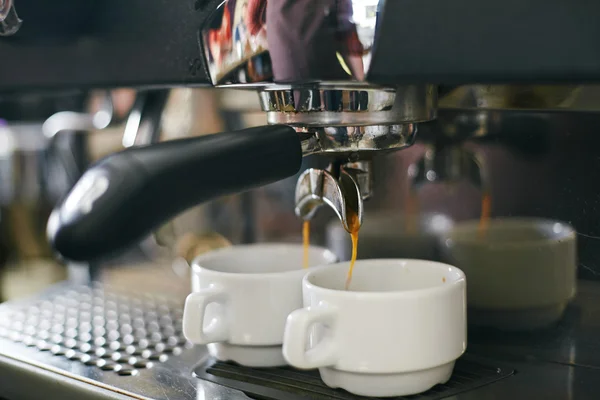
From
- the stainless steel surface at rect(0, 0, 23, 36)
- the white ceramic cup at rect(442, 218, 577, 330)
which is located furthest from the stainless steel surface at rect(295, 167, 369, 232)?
the stainless steel surface at rect(0, 0, 23, 36)

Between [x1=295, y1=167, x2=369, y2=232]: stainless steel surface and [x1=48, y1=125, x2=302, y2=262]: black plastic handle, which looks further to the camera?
[x1=295, y1=167, x2=369, y2=232]: stainless steel surface

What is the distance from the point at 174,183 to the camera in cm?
32

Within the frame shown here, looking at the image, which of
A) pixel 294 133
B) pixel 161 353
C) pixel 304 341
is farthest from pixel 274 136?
pixel 161 353

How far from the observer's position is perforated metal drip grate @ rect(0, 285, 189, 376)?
50cm

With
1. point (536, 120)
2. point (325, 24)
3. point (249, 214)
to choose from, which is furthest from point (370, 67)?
point (249, 214)

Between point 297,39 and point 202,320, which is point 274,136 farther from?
point 202,320

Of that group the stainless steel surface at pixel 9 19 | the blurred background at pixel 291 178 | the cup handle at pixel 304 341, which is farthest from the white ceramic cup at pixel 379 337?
the stainless steel surface at pixel 9 19

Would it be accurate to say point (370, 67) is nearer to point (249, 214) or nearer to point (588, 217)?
point (588, 217)

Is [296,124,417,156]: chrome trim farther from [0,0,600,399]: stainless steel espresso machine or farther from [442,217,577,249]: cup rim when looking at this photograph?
[442,217,577,249]: cup rim

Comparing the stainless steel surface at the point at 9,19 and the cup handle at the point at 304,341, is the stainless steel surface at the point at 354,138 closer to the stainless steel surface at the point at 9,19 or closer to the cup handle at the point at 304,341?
the cup handle at the point at 304,341

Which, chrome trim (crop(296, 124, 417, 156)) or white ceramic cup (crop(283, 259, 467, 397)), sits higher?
chrome trim (crop(296, 124, 417, 156))

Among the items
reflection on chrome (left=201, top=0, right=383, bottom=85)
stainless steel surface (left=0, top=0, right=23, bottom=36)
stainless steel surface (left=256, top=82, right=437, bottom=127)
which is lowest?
stainless steel surface (left=256, top=82, right=437, bottom=127)

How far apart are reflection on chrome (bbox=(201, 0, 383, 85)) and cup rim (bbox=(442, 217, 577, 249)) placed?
207 millimetres

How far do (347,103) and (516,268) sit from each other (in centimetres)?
19
